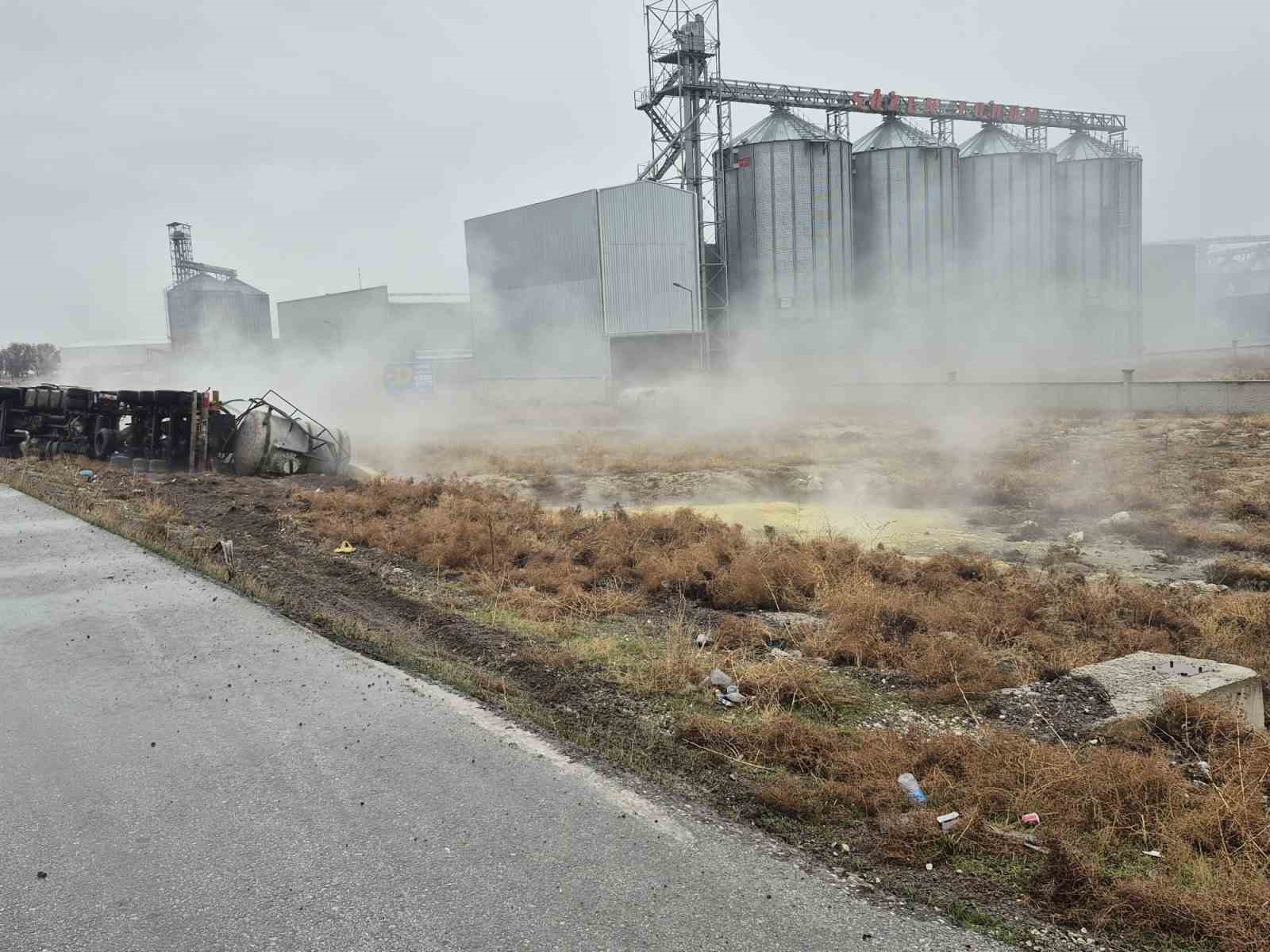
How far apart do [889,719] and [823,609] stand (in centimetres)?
272

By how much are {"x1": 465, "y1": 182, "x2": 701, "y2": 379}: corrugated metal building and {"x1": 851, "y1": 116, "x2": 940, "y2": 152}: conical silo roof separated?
379 inches

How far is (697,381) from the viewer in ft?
116

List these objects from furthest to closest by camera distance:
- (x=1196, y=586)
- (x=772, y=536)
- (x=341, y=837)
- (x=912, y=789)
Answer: (x=772, y=536) → (x=1196, y=586) → (x=912, y=789) → (x=341, y=837)

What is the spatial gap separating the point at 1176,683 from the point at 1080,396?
73.0 ft

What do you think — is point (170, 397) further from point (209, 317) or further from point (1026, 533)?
point (209, 317)

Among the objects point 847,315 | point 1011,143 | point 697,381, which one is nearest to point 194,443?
point 697,381

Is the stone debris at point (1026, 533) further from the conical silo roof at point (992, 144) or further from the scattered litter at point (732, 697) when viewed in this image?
the conical silo roof at point (992, 144)

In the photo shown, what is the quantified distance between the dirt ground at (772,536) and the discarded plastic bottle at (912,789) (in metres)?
0.35

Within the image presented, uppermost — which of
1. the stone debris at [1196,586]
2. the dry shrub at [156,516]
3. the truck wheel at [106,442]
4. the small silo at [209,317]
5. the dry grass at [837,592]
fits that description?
the small silo at [209,317]

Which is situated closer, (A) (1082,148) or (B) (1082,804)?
(B) (1082,804)

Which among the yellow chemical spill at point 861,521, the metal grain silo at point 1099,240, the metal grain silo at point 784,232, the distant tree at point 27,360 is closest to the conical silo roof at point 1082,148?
the metal grain silo at point 1099,240

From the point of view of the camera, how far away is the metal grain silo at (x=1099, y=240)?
45.2 m

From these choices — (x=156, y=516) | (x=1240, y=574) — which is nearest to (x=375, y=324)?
(x=156, y=516)

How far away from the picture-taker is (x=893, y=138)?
40938 millimetres
